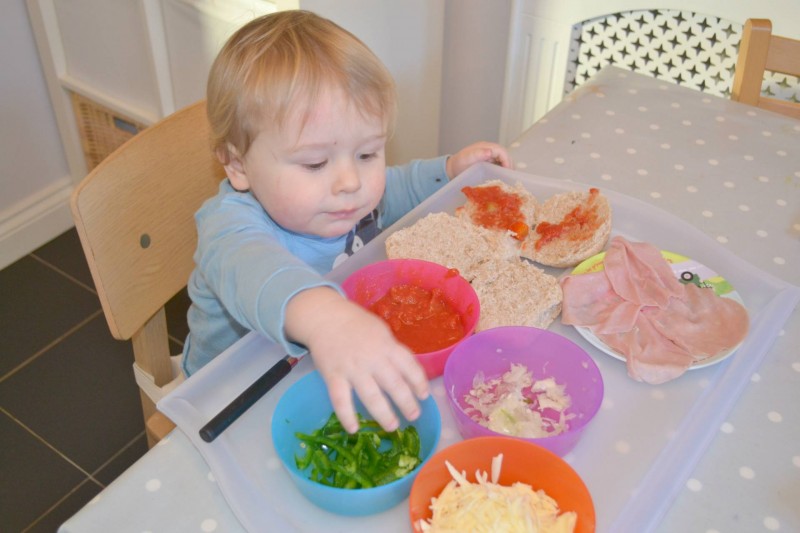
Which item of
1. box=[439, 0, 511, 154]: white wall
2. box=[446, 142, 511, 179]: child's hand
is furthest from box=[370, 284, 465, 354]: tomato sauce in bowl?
box=[439, 0, 511, 154]: white wall

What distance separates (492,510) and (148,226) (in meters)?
0.68

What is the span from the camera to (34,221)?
2.33m

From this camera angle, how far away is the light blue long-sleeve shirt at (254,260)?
799 mm

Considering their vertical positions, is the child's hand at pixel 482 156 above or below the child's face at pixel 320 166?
below

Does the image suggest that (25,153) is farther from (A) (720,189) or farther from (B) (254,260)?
(A) (720,189)

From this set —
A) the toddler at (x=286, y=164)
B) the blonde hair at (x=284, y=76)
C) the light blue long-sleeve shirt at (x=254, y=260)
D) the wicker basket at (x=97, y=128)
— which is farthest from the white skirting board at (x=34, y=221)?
the blonde hair at (x=284, y=76)

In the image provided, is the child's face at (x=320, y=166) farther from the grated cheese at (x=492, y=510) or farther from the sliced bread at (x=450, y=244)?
the grated cheese at (x=492, y=510)

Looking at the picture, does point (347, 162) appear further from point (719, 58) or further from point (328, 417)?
point (719, 58)

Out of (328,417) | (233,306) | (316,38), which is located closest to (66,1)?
(316,38)

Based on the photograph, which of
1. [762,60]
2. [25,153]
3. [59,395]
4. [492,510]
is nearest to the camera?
[492,510]

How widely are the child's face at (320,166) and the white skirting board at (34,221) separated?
5.24ft

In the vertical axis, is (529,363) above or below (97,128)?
above

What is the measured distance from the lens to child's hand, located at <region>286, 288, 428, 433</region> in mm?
660

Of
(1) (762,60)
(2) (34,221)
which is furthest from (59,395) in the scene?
(1) (762,60)
